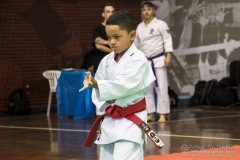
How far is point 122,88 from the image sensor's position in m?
3.78

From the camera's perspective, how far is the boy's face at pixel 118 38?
152 inches

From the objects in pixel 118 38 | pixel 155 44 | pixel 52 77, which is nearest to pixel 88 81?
pixel 118 38

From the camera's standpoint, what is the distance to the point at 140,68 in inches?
152

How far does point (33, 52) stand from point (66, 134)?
178 inches

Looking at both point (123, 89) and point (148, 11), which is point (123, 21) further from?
point (148, 11)

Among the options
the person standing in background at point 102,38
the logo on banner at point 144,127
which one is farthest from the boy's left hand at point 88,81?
the person standing in background at point 102,38

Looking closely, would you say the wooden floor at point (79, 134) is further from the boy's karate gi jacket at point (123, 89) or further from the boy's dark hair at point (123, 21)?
the boy's dark hair at point (123, 21)

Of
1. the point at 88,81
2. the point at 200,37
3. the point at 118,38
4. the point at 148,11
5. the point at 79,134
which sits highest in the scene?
the point at 118,38

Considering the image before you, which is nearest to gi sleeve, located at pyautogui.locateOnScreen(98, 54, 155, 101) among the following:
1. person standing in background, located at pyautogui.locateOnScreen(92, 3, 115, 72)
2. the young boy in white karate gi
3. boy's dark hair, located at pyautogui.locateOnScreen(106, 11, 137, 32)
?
the young boy in white karate gi

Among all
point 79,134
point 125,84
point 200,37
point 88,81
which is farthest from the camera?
point 200,37

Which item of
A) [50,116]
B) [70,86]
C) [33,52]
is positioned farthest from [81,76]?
[33,52]

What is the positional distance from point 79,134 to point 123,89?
4.85 meters

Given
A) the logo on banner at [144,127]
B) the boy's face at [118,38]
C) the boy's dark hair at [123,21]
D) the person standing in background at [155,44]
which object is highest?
the boy's dark hair at [123,21]

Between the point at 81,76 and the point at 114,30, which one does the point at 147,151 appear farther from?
the point at 81,76
